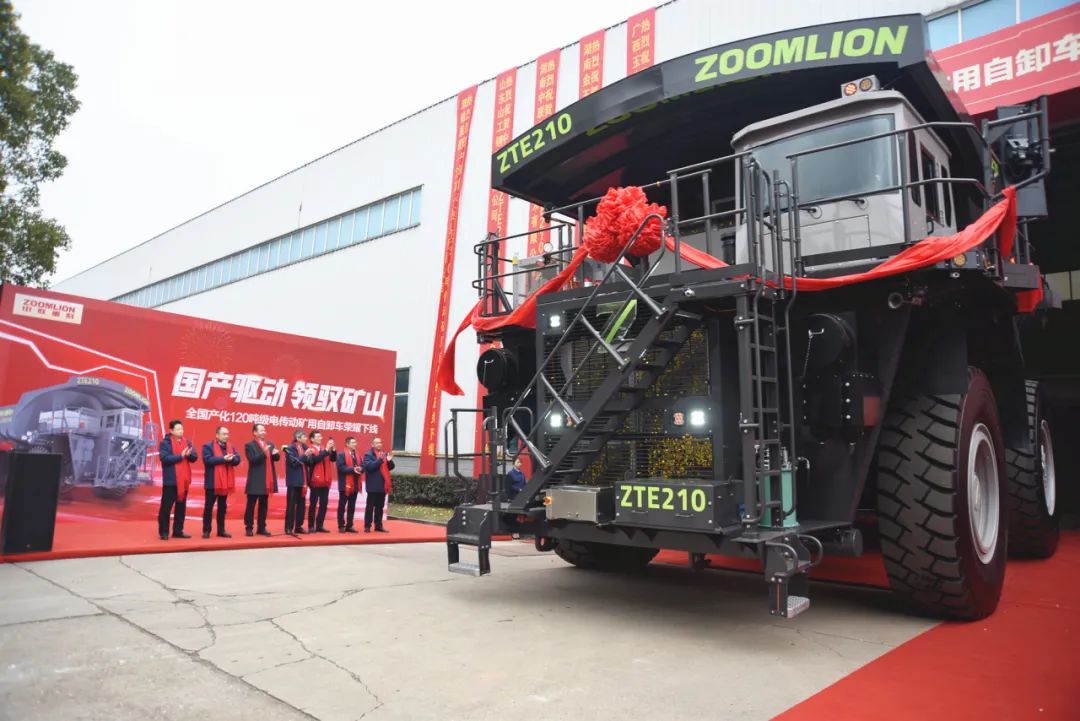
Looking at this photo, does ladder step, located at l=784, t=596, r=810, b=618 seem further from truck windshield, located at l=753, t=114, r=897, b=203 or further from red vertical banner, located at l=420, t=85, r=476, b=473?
red vertical banner, located at l=420, t=85, r=476, b=473

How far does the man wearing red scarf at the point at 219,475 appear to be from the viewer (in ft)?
33.4

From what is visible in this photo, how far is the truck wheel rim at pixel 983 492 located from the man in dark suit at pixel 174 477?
938 cm

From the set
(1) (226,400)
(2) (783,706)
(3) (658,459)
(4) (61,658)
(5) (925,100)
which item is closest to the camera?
(2) (783,706)

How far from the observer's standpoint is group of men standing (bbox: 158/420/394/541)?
32.6 ft

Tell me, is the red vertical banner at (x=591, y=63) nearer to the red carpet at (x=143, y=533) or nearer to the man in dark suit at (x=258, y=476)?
→ the red carpet at (x=143, y=533)

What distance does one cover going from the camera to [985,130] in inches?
224

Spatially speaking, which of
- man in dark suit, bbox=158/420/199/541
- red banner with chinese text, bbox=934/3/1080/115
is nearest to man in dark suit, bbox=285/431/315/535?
man in dark suit, bbox=158/420/199/541

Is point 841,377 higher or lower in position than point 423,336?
lower

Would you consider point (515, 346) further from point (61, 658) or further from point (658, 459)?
point (61, 658)

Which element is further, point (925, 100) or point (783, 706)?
point (925, 100)

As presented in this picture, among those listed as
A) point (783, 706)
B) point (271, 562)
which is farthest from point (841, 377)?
point (271, 562)

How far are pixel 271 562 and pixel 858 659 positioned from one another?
255 inches

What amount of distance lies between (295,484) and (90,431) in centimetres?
306

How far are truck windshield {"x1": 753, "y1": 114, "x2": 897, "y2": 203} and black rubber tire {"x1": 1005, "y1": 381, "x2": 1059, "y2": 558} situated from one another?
3.76 meters
